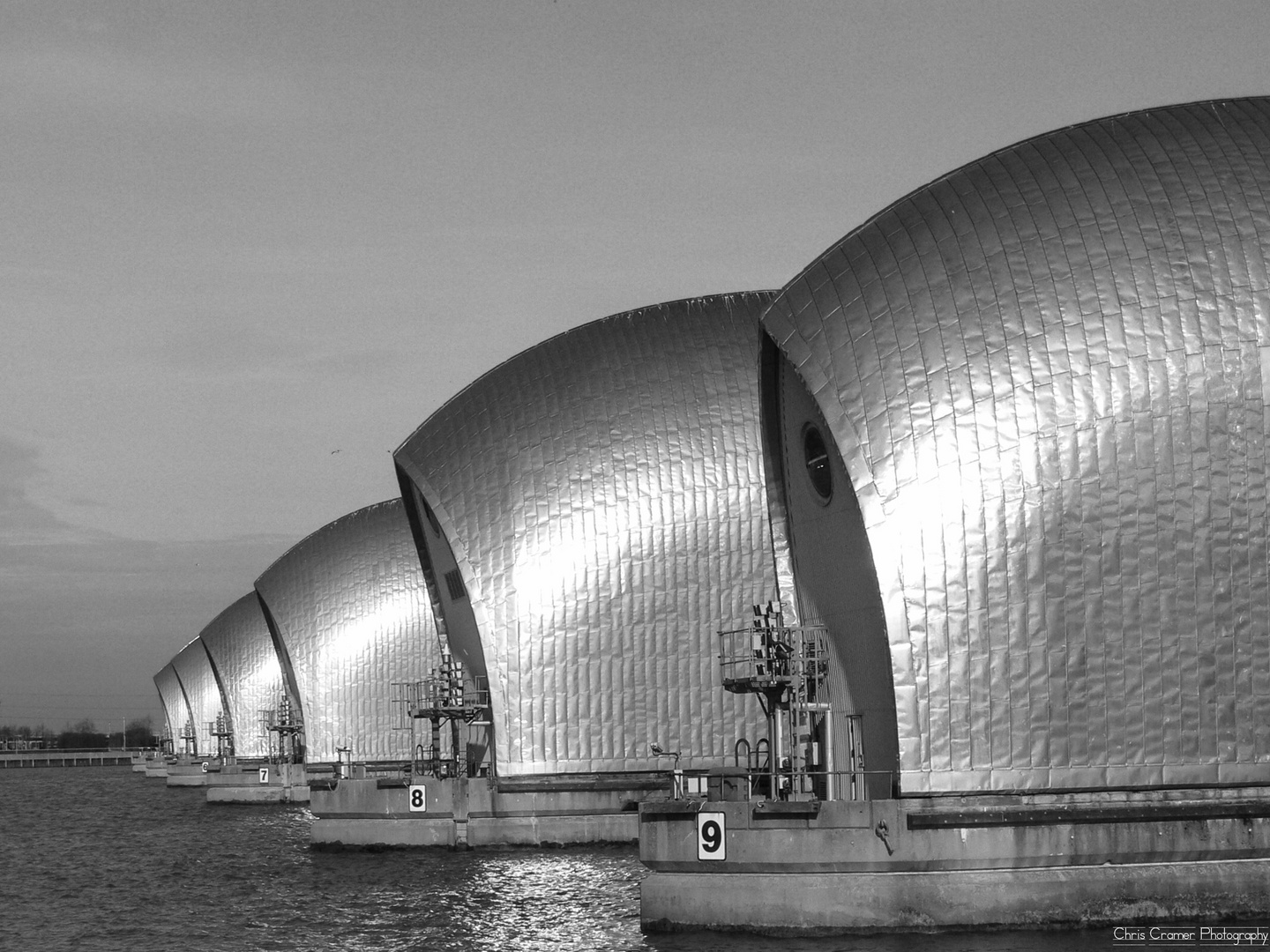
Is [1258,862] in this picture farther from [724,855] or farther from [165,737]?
[165,737]

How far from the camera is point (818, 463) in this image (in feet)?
130

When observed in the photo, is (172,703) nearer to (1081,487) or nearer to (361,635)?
(361,635)

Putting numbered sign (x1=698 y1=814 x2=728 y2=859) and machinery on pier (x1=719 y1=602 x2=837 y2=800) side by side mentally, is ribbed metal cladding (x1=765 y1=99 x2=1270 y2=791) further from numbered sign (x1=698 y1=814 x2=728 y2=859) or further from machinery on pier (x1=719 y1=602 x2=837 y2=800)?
numbered sign (x1=698 y1=814 x2=728 y2=859)

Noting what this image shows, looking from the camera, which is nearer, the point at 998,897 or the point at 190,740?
the point at 998,897

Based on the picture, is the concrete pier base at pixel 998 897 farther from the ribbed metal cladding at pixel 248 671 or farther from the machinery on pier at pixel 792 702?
the ribbed metal cladding at pixel 248 671

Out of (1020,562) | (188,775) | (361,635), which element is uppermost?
(361,635)

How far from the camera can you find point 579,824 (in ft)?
170

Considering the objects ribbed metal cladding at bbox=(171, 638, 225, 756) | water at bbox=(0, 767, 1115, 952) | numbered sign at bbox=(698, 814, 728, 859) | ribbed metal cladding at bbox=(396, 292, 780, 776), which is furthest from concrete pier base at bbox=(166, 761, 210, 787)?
numbered sign at bbox=(698, 814, 728, 859)

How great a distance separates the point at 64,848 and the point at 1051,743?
43.4 meters

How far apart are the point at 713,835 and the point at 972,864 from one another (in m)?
5.27

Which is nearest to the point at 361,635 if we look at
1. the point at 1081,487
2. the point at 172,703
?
the point at 1081,487

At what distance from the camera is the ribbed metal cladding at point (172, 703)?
161 metres

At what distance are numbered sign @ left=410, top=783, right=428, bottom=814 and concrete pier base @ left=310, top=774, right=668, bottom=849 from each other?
29 mm

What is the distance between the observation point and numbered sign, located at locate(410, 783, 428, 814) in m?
53.0
